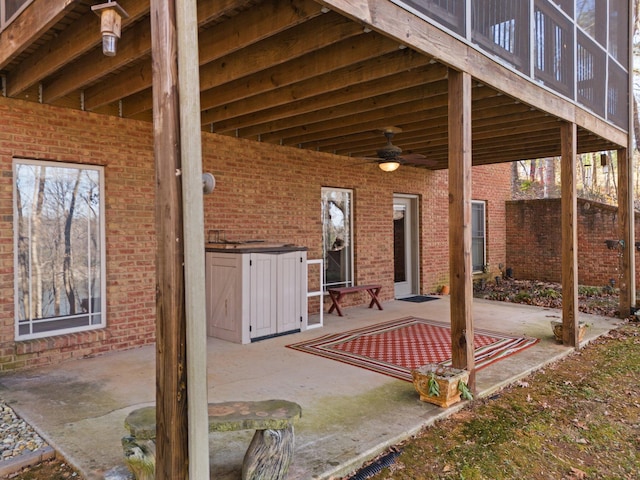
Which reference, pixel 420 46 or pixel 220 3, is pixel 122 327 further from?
pixel 420 46

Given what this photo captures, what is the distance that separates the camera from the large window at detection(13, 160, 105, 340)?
465cm

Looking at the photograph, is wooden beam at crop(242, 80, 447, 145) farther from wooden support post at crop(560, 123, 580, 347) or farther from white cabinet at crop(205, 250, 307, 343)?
wooden support post at crop(560, 123, 580, 347)

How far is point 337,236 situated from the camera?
26.8 feet

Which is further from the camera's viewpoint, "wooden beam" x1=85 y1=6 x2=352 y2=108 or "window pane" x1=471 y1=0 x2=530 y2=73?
"window pane" x1=471 y1=0 x2=530 y2=73

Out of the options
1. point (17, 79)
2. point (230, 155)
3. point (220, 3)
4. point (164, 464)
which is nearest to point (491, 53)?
point (220, 3)

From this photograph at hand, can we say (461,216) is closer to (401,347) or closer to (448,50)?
(448,50)

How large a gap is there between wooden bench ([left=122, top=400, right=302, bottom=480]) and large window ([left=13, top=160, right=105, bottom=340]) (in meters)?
3.06

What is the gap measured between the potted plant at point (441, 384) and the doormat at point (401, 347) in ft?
1.81

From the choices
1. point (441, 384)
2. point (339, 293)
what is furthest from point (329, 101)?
point (339, 293)

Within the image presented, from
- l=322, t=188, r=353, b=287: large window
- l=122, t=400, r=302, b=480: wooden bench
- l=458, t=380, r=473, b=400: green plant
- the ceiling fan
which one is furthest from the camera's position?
l=322, t=188, r=353, b=287: large window

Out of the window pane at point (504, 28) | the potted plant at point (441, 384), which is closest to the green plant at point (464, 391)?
the potted plant at point (441, 384)

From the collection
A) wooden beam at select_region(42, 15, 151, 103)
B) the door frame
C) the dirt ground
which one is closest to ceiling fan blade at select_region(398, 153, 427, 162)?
the dirt ground

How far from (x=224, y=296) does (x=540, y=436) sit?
3849mm

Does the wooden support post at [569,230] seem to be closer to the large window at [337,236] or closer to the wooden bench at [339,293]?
the wooden bench at [339,293]
